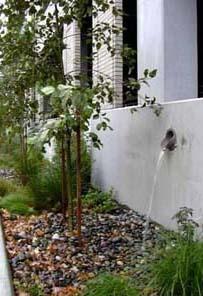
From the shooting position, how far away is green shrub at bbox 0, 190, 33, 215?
768 centimetres

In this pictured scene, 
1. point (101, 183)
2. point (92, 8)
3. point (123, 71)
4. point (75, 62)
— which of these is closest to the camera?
point (92, 8)

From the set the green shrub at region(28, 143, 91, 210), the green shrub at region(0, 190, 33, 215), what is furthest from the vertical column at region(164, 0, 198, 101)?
the green shrub at region(0, 190, 33, 215)

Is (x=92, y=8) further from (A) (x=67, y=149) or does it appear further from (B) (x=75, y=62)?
(B) (x=75, y=62)

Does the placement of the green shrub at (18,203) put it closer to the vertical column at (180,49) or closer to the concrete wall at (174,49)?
the concrete wall at (174,49)

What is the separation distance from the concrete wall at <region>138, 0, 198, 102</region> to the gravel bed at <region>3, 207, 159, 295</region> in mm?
1635

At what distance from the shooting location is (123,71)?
9.30 m

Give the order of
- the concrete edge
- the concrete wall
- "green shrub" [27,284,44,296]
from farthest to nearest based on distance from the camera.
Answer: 1. the concrete wall
2. the concrete edge
3. "green shrub" [27,284,44,296]

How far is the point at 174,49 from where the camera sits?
22.3 ft

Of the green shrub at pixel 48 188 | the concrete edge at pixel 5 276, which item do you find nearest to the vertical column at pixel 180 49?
the green shrub at pixel 48 188

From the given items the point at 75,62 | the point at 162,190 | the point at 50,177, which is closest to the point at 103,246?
the point at 162,190

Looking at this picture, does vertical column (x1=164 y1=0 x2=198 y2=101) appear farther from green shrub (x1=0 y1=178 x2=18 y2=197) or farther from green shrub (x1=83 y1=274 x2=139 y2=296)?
green shrub (x1=0 y1=178 x2=18 y2=197)

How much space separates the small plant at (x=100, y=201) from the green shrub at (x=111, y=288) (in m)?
3.57

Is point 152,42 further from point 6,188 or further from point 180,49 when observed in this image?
point 6,188

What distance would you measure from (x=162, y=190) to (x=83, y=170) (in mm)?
3019
